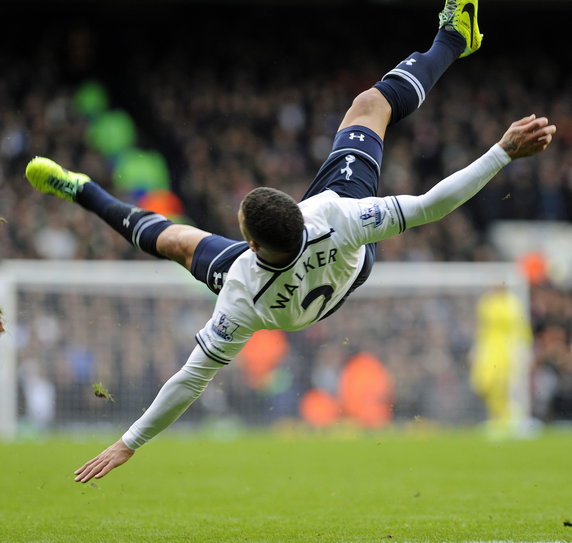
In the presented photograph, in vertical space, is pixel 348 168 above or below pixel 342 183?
above

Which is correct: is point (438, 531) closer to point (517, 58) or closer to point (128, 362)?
point (128, 362)

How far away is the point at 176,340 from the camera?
1565 centimetres

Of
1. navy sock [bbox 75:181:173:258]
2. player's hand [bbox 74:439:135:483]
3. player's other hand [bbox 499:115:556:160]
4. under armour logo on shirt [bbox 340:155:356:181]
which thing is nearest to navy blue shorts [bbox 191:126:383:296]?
under armour logo on shirt [bbox 340:155:356:181]

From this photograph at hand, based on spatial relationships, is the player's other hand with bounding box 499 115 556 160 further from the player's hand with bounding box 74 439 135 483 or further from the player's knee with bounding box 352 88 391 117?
the player's hand with bounding box 74 439 135 483

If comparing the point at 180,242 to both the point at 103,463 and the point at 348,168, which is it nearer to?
the point at 348,168

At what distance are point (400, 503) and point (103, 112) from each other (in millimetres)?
A: 15520

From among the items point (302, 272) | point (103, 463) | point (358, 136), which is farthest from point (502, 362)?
point (103, 463)

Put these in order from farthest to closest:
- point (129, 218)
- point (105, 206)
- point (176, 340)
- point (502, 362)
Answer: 1. point (502, 362)
2. point (176, 340)
3. point (105, 206)
4. point (129, 218)

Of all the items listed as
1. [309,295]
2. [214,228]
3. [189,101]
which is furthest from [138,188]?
[309,295]

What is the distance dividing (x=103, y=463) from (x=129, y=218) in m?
1.88

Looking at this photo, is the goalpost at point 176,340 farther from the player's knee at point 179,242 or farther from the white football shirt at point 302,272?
the white football shirt at point 302,272

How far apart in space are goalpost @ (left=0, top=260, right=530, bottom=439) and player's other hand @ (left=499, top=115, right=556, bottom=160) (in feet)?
34.3

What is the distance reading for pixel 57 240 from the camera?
18609mm

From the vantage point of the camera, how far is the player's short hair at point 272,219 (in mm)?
5395
